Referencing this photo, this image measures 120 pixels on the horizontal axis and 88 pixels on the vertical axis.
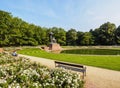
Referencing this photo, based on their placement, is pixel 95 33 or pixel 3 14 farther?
pixel 95 33

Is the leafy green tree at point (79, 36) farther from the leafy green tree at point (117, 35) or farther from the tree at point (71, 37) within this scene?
the leafy green tree at point (117, 35)

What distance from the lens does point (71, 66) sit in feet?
45.7

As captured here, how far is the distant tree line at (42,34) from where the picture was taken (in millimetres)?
49844

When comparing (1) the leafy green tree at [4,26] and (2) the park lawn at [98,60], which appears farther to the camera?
(1) the leafy green tree at [4,26]

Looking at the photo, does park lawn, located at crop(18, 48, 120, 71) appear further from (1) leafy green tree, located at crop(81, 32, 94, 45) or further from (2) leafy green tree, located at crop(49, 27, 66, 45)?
(1) leafy green tree, located at crop(81, 32, 94, 45)

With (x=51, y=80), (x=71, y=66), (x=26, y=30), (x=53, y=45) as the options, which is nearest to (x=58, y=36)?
(x=26, y=30)

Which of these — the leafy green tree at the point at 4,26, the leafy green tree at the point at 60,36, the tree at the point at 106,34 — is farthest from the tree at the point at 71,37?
the leafy green tree at the point at 4,26

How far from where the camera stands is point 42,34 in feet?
204

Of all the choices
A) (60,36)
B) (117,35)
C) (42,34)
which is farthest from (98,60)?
(117,35)

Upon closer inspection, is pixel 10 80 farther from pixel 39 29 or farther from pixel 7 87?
pixel 39 29

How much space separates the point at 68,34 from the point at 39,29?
52.7 ft

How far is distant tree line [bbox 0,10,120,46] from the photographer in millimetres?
49844

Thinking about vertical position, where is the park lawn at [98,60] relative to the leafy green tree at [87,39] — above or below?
below

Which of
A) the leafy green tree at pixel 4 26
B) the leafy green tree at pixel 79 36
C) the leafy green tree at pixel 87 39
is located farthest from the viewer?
the leafy green tree at pixel 79 36
